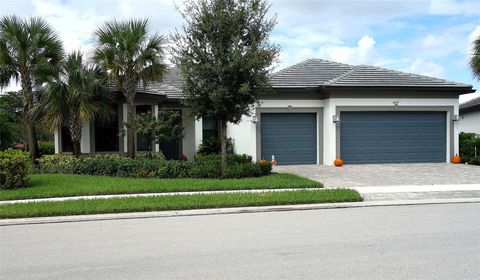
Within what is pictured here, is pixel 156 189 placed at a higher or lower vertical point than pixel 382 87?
lower

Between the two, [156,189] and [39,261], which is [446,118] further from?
[39,261]

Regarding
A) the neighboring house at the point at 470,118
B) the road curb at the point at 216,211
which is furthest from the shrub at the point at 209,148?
the neighboring house at the point at 470,118

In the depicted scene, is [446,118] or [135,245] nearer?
[135,245]

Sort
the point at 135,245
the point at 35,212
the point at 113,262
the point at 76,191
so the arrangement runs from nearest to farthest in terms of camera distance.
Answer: the point at 113,262 < the point at 135,245 < the point at 35,212 < the point at 76,191

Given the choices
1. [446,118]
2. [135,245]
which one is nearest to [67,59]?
[135,245]

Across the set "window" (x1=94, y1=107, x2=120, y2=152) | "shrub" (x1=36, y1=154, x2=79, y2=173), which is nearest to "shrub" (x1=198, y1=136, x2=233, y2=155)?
"window" (x1=94, y1=107, x2=120, y2=152)

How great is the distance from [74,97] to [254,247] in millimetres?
11675

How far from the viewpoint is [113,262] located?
5773 millimetres

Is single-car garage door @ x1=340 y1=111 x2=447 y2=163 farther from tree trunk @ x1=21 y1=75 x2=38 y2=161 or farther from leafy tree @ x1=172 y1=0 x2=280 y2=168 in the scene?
tree trunk @ x1=21 y1=75 x2=38 y2=161

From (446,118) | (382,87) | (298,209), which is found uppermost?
(382,87)

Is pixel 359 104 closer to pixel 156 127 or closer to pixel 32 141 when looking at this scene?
pixel 156 127

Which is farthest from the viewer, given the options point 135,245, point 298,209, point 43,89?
point 43,89

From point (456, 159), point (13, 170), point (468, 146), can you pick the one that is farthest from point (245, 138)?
point (468, 146)

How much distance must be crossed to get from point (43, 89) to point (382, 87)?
13921 millimetres
